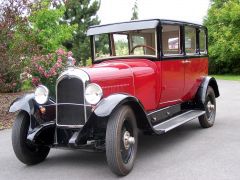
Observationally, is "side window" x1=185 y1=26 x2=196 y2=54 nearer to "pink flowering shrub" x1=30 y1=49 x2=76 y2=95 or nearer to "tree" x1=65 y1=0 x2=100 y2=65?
"pink flowering shrub" x1=30 y1=49 x2=76 y2=95

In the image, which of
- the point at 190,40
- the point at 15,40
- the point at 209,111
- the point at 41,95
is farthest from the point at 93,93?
the point at 15,40

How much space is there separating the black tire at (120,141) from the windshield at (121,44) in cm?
192

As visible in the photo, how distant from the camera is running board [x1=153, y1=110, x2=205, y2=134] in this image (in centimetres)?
614

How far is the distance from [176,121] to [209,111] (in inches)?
67.3

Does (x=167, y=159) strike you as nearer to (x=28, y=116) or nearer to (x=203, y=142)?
(x=203, y=142)

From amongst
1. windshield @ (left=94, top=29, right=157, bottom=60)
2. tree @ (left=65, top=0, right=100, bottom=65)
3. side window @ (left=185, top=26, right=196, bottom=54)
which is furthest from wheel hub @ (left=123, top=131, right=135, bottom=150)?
tree @ (left=65, top=0, right=100, bottom=65)

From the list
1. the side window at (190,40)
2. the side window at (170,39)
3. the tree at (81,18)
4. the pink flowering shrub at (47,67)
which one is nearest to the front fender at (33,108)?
the side window at (170,39)

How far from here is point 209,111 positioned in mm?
8312

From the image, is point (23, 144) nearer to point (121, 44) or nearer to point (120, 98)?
point (120, 98)

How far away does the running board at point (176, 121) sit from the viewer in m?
6.14

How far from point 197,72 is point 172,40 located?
1033 millimetres

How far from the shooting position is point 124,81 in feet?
19.7

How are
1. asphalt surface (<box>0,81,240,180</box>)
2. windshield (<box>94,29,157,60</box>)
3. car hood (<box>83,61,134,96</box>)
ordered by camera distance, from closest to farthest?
asphalt surface (<box>0,81,240,180</box>)
car hood (<box>83,61,134,96</box>)
windshield (<box>94,29,157,60</box>)

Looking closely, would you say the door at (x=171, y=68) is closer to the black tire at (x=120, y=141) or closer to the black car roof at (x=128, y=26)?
the black car roof at (x=128, y=26)
